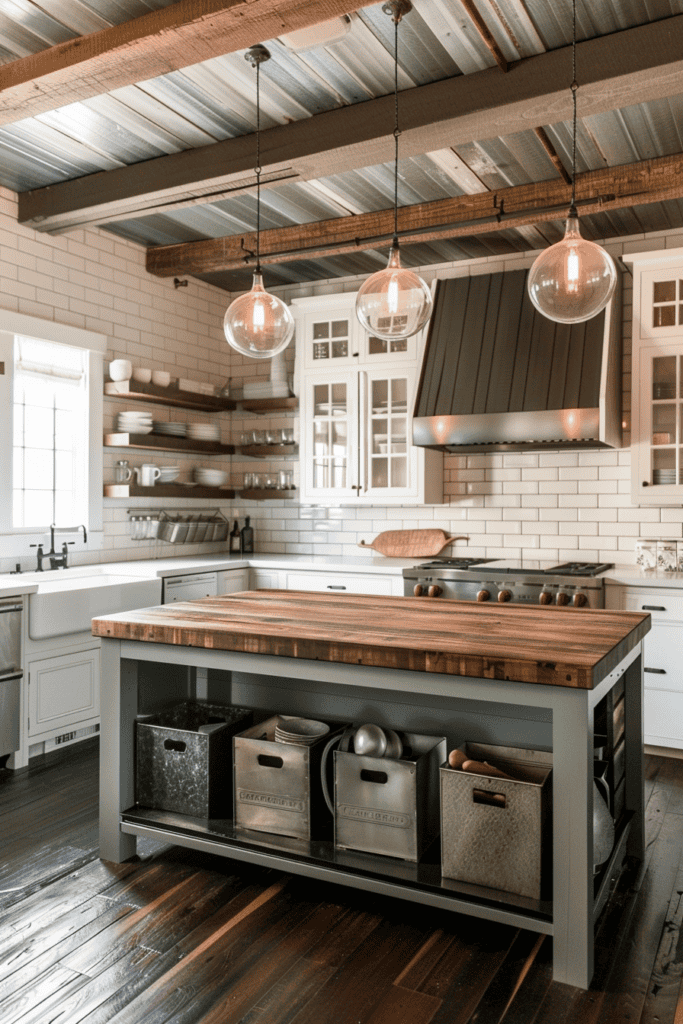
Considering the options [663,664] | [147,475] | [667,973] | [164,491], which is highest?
[147,475]

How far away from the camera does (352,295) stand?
17.9ft

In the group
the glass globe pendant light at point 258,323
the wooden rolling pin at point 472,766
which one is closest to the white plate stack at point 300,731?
the wooden rolling pin at point 472,766

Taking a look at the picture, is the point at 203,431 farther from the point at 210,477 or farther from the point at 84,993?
the point at 84,993

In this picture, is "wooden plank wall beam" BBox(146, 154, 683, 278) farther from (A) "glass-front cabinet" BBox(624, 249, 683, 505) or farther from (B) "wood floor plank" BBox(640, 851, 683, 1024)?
(B) "wood floor plank" BBox(640, 851, 683, 1024)

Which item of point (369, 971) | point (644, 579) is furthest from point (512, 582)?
point (369, 971)

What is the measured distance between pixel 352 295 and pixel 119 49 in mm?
2798

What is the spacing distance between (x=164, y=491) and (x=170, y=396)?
2.25 feet

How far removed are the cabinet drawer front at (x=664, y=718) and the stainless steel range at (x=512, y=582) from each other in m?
0.60

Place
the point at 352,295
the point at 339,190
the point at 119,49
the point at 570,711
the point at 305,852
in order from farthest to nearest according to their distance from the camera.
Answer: the point at 352,295, the point at 339,190, the point at 119,49, the point at 305,852, the point at 570,711

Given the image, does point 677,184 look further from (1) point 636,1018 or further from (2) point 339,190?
(1) point 636,1018

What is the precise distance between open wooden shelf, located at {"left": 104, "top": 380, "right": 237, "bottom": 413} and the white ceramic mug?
0.49 metres

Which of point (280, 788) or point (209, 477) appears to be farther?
point (209, 477)

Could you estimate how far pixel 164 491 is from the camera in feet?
17.7

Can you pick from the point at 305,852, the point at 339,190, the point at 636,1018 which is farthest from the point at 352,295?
the point at 636,1018
